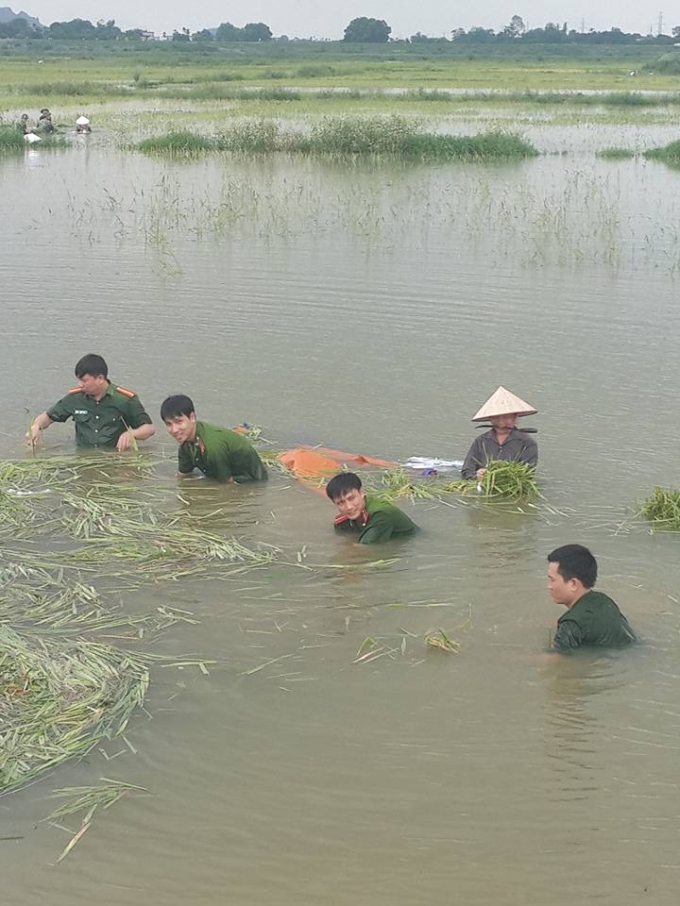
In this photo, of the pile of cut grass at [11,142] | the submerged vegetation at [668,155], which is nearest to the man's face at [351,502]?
the submerged vegetation at [668,155]

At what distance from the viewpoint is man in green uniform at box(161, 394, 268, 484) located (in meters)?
8.17

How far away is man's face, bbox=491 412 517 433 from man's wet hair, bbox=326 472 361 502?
148 cm

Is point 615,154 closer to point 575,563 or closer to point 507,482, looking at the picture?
point 507,482

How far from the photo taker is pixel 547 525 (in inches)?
320

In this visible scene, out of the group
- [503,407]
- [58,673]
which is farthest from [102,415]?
[58,673]

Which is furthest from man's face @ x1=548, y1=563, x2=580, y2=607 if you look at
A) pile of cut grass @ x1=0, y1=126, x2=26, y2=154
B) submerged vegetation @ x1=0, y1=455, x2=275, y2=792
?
pile of cut grass @ x1=0, y1=126, x2=26, y2=154

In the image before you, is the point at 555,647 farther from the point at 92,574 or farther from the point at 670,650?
the point at 92,574

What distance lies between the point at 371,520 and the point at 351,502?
14.5 inches

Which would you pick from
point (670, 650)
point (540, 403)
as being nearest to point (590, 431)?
point (540, 403)

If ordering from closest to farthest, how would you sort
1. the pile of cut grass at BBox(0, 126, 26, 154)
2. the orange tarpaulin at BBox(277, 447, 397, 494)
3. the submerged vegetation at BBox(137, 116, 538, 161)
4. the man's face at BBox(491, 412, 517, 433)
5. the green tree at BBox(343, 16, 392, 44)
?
the man's face at BBox(491, 412, 517, 433) < the orange tarpaulin at BBox(277, 447, 397, 494) < the submerged vegetation at BBox(137, 116, 538, 161) < the pile of cut grass at BBox(0, 126, 26, 154) < the green tree at BBox(343, 16, 392, 44)

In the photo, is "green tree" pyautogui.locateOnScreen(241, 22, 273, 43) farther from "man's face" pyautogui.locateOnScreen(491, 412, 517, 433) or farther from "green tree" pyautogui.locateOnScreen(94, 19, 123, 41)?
"man's face" pyautogui.locateOnScreen(491, 412, 517, 433)

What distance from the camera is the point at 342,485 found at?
719 centimetres

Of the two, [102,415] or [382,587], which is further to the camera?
[102,415]

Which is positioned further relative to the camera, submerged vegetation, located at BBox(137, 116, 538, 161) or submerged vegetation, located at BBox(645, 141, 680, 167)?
submerged vegetation, located at BBox(137, 116, 538, 161)
